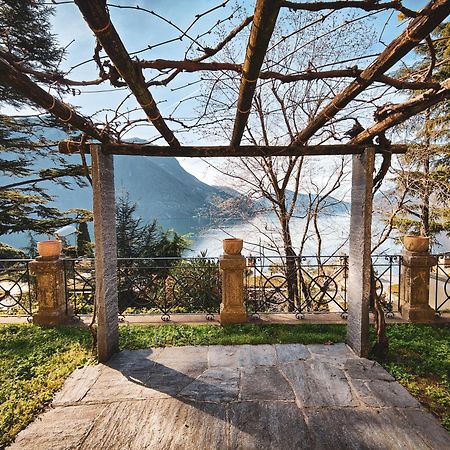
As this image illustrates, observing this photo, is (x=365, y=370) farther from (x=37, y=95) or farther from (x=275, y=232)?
(x=275, y=232)

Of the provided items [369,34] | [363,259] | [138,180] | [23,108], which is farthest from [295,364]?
[138,180]

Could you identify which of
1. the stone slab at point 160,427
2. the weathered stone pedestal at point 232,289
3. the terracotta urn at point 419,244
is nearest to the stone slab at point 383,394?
the stone slab at point 160,427

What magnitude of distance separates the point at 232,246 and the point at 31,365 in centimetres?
298

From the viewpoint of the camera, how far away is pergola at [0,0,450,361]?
55.3 inches

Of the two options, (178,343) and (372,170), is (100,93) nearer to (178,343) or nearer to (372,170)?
(372,170)

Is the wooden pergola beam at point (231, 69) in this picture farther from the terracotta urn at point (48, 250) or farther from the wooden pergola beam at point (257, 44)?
the terracotta urn at point (48, 250)

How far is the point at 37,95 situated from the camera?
2.09 m

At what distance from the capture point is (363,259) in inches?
136

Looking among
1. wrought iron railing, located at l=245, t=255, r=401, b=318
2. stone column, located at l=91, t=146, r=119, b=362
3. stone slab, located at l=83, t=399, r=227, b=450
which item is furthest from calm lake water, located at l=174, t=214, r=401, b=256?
stone slab, located at l=83, t=399, r=227, b=450

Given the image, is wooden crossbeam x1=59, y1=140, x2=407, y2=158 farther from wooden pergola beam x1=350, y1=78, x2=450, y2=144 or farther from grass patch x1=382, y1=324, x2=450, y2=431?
grass patch x1=382, y1=324, x2=450, y2=431

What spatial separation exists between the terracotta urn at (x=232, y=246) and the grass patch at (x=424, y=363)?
2.39m

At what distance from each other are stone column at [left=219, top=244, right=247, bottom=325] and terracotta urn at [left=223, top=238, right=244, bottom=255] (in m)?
0.06

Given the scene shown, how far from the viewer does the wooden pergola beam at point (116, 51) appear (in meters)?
1.19

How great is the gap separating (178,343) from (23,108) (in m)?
7.47
